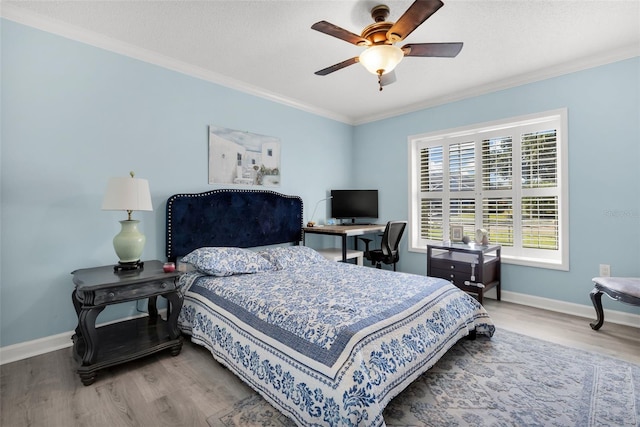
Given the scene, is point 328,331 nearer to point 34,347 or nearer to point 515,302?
point 34,347

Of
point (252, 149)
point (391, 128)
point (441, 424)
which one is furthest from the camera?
point (391, 128)

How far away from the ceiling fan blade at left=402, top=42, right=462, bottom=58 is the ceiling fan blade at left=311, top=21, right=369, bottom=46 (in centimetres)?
31

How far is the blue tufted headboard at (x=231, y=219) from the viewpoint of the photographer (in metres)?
2.93

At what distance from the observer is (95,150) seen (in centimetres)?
252

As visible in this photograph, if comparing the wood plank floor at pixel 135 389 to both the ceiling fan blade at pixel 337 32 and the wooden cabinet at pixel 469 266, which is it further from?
the ceiling fan blade at pixel 337 32

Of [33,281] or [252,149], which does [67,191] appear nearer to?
[33,281]

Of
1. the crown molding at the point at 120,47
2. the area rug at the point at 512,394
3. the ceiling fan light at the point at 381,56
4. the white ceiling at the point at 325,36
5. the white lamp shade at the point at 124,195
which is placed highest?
the white ceiling at the point at 325,36

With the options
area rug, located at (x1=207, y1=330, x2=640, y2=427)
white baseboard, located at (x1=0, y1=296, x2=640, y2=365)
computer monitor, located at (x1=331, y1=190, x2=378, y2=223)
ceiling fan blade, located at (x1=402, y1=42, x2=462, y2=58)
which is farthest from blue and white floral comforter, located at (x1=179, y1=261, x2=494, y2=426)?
computer monitor, located at (x1=331, y1=190, x2=378, y2=223)

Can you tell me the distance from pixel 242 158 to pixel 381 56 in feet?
6.63

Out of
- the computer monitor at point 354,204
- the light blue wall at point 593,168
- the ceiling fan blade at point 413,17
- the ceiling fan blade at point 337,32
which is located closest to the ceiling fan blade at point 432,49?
the ceiling fan blade at point 413,17

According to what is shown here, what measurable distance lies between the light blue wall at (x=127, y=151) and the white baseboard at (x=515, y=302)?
0.06 metres

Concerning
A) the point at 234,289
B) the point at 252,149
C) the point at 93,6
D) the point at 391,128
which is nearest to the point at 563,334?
the point at 234,289

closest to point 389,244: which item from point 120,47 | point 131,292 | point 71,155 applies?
point 131,292

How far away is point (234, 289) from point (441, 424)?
1.57 metres
